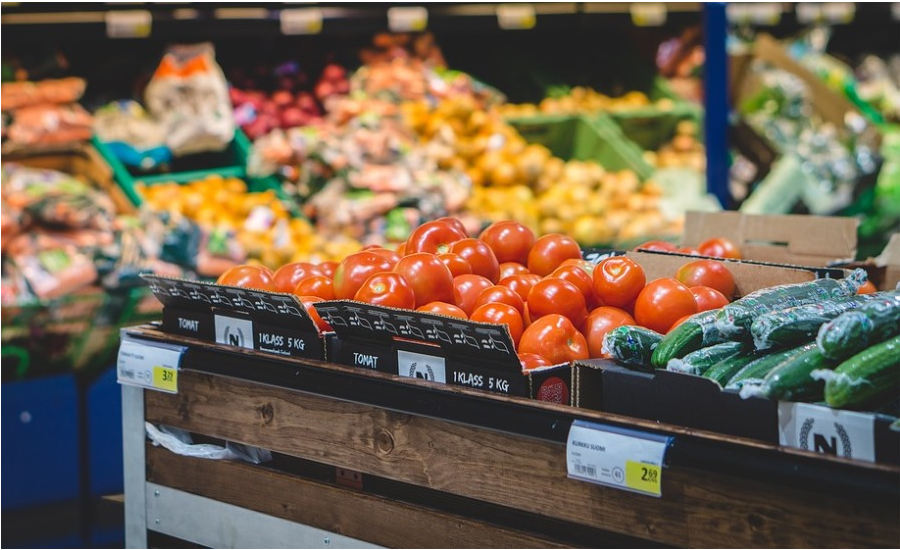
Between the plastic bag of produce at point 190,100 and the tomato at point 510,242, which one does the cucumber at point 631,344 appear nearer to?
the tomato at point 510,242

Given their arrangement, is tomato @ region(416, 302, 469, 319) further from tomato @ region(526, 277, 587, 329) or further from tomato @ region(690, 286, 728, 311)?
tomato @ region(690, 286, 728, 311)

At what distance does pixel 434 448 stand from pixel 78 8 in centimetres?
326

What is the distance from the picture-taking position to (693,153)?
18.9 feet

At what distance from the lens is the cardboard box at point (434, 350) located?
66.1 inches

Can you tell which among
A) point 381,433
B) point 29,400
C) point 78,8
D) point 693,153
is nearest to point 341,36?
point 78,8

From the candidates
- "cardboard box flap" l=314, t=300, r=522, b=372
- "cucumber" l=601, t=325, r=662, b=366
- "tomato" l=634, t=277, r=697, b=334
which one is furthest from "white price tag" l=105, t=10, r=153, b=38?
"cucumber" l=601, t=325, r=662, b=366

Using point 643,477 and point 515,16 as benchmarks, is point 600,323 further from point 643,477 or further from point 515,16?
point 515,16

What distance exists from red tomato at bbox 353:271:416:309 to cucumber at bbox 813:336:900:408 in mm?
833

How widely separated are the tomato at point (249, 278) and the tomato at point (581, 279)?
2.14 ft

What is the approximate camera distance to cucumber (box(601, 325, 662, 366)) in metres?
1.67

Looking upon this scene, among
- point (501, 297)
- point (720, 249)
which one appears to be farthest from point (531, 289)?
point (720, 249)

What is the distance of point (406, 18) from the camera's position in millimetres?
4824

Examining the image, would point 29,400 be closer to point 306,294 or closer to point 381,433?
point 306,294

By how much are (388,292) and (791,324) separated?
754mm
